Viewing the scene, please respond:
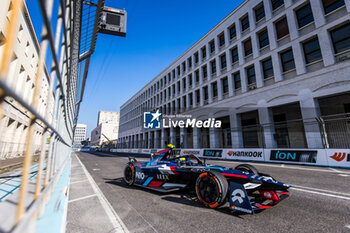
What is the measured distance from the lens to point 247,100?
17641 mm

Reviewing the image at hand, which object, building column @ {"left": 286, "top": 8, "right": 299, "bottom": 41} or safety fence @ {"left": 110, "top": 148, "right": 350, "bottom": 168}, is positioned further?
building column @ {"left": 286, "top": 8, "right": 299, "bottom": 41}

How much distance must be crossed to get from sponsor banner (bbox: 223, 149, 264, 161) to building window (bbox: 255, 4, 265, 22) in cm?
1421

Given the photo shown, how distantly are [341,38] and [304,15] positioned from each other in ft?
12.4

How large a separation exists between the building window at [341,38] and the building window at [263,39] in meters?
5.15

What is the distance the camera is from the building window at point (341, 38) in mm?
11836

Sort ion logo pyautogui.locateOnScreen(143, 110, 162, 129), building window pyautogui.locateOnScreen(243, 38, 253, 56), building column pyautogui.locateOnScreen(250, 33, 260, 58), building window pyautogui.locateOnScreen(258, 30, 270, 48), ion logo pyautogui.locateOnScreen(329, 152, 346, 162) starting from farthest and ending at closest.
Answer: ion logo pyautogui.locateOnScreen(143, 110, 162, 129) → building window pyautogui.locateOnScreen(243, 38, 253, 56) → building column pyautogui.locateOnScreen(250, 33, 260, 58) → building window pyautogui.locateOnScreen(258, 30, 270, 48) → ion logo pyautogui.locateOnScreen(329, 152, 346, 162)

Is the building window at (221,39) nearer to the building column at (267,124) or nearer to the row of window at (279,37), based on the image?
the row of window at (279,37)

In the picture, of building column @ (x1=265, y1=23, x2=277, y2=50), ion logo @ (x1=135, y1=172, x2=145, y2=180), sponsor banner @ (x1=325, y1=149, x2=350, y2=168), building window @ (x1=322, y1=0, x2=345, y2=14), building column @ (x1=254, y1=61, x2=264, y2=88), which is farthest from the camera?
building column @ (x1=254, y1=61, x2=264, y2=88)

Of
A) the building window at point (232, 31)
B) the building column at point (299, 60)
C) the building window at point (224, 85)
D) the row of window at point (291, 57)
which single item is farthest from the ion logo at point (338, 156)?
the building window at point (232, 31)

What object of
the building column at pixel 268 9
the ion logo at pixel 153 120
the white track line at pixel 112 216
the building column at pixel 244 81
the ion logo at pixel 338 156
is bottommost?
the white track line at pixel 112 216

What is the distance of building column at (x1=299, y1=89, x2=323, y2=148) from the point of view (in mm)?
12016

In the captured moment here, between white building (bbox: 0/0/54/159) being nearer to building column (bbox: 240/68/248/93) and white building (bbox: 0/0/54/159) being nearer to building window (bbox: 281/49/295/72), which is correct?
building window (bbox: 281/49/295/72)

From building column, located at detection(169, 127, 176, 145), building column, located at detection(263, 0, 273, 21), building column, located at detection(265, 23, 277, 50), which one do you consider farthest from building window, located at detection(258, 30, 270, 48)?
building column, located at detection(169, 127, 176, 145)

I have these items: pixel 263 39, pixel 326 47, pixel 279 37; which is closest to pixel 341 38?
pixel 326 47
